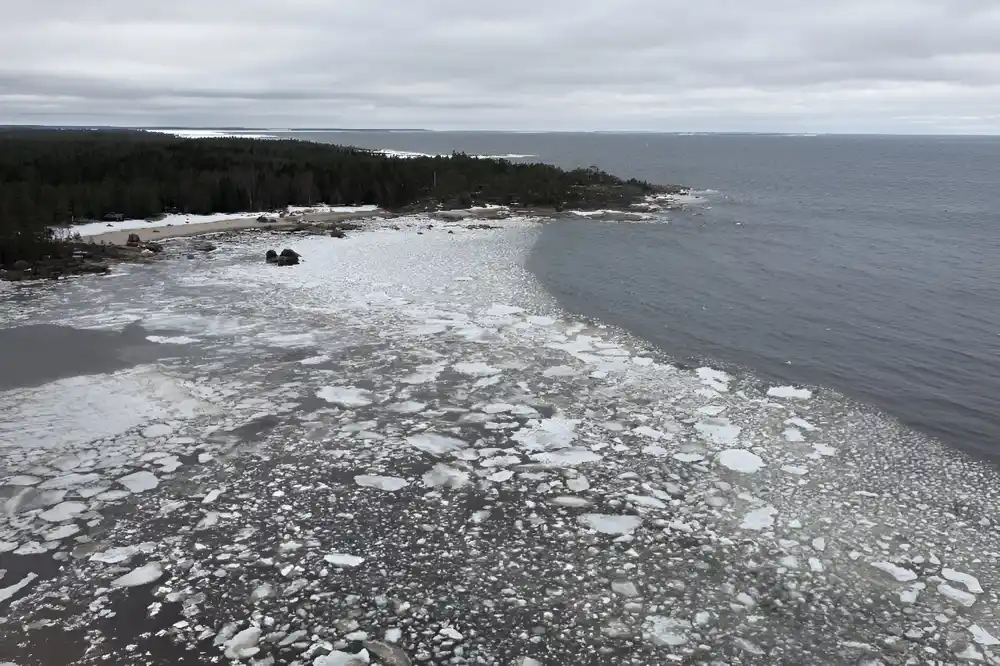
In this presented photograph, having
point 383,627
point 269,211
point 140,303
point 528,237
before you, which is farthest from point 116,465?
point 269,211

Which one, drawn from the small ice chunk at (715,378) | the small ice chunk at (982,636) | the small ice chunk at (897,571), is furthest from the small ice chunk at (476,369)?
the small ice chunk at (982,636)

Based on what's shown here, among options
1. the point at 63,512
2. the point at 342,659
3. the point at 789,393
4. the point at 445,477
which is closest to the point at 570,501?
the point at 445,477

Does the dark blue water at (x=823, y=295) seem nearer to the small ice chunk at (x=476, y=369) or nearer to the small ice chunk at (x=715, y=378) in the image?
the small ice chunk at (x=715, y=378)

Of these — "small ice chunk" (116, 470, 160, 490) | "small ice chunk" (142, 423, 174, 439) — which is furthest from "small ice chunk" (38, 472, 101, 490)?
"small ice chunk" (142, 423, 174, 439)

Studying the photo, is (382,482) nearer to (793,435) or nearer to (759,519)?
(759,519)

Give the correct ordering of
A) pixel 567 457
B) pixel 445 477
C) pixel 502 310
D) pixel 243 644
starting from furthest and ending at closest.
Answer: pixel 502 310
pixel 567 457
pixel 445 477
pixel 243 644

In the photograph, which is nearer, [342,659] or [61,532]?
[342,659]
